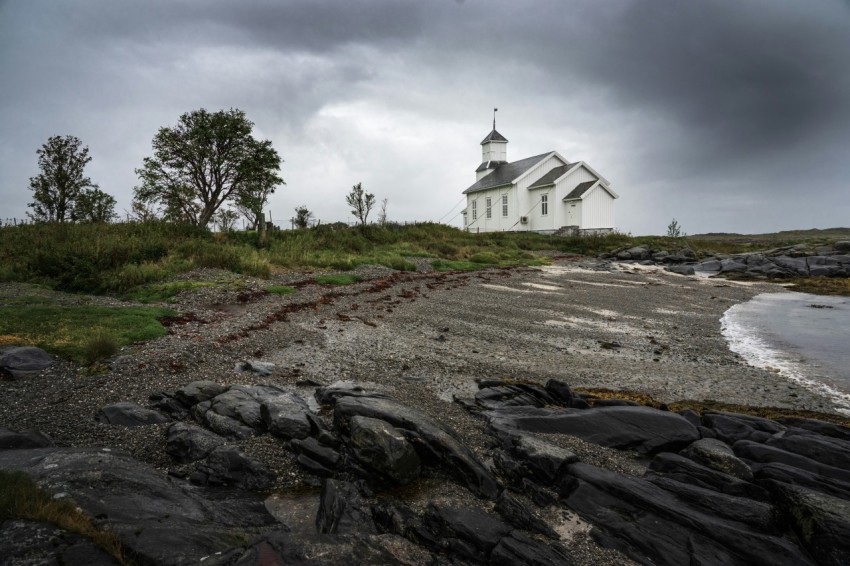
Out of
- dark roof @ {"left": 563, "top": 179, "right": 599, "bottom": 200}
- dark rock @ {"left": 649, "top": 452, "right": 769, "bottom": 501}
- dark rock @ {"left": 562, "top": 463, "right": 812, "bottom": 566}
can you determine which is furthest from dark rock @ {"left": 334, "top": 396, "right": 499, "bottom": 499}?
dark roof @ {"left": 563, "top": 179, "right": 599, "bottom": 200}

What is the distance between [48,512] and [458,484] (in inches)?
146

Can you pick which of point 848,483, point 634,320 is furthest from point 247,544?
point 634,320

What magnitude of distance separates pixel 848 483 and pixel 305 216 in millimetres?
46073

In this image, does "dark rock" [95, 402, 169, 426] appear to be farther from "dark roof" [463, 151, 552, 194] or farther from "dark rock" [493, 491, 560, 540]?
"dark roof" [463, 151, 552, 194]

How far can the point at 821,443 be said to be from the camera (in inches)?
233

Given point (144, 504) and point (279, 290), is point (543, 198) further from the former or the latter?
point (144, 504)

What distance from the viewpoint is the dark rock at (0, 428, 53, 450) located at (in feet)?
15.7

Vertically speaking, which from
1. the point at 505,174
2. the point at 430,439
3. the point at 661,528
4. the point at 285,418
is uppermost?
the point at 505,174

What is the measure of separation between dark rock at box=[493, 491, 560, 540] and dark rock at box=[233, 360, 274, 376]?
5.42 metres

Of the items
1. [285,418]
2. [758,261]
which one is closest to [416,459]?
[285,418]

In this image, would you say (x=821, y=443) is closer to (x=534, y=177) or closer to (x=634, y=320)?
(x=634, y=320)

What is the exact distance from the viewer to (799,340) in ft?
42.4

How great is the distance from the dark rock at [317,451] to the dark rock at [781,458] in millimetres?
5403

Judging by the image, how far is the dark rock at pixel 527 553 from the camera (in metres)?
3.87
